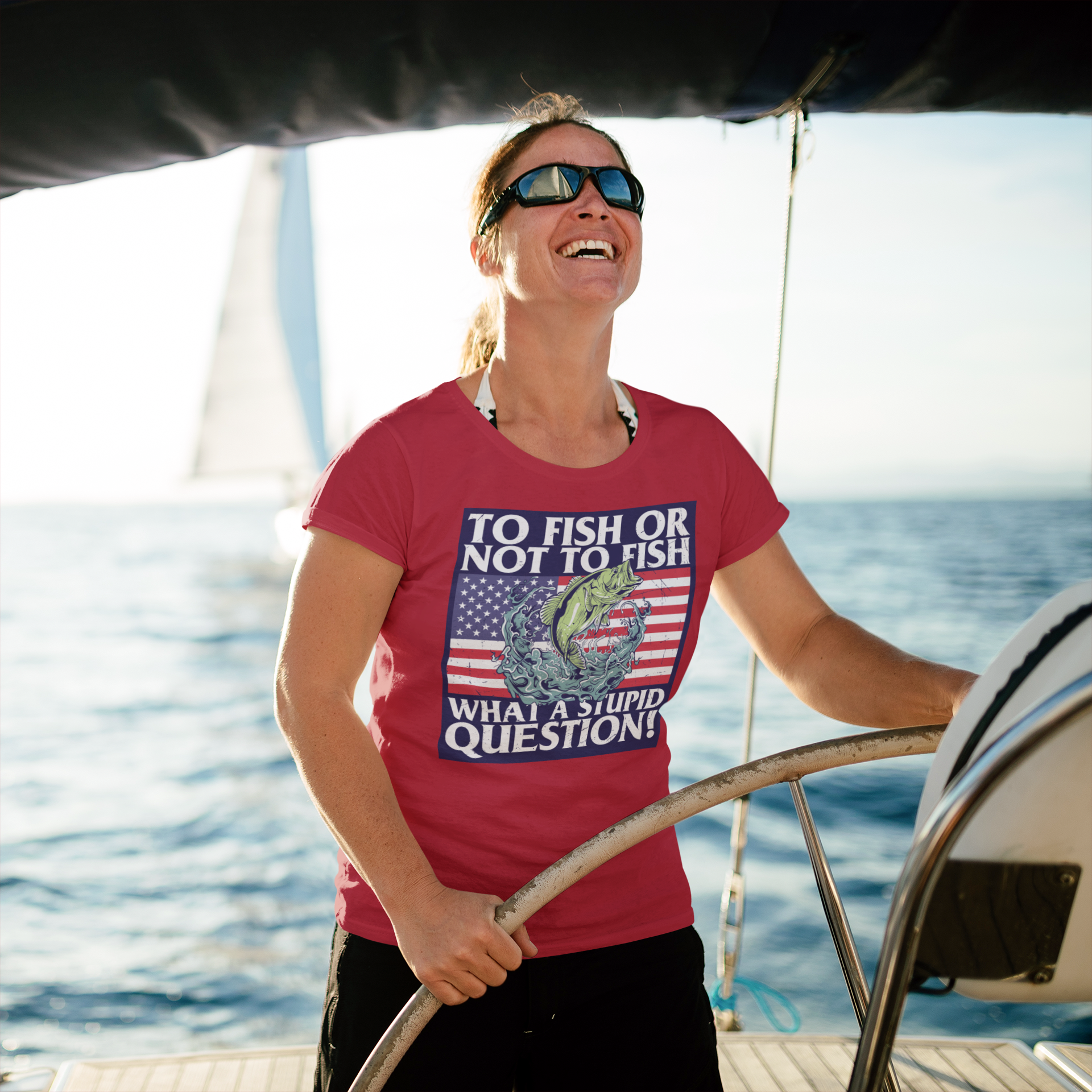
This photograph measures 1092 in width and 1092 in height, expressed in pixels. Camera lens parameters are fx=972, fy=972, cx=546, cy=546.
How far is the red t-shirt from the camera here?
119 cm

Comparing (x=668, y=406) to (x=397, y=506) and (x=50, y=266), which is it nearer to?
(x=397, y=506)

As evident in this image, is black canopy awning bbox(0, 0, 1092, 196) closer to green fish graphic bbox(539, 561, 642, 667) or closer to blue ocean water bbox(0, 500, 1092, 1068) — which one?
green fish graphic bbox(539, 561, 642, 667)

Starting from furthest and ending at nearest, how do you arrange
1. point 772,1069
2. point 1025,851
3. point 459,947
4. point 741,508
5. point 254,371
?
point 254,371, point 772,1069, point 741,508, point 459,947, point 1025,851

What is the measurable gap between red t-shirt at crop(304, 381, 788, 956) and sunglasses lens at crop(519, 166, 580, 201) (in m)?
0.29

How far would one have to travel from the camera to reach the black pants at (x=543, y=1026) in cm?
119

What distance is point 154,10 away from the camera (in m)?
1.47

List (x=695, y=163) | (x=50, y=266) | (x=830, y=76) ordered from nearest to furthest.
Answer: (x=830, y=76)
(x=695, y=163)
(x=50, y=266)

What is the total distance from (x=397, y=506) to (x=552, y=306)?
13.6 inches

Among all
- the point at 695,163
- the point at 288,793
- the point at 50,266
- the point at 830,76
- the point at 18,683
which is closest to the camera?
the point at 830,76

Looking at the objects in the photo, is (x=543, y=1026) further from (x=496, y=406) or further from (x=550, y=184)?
(x=550, y=184)

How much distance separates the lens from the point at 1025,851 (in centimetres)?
66

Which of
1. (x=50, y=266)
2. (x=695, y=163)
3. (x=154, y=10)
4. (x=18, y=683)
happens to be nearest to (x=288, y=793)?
(x=18, y=683)

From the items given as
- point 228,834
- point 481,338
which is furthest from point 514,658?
point 228,834

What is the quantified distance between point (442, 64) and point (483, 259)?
413 millimetres
